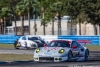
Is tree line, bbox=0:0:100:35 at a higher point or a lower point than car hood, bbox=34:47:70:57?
higher

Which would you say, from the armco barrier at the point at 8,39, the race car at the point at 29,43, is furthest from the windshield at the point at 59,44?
the armco barrier at the point at 8,39

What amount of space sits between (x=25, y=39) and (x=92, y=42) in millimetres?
11983

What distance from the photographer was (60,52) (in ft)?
72.4

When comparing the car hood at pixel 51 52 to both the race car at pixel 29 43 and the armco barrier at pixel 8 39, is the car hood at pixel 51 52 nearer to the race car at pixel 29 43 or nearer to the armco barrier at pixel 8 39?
the race car at pixel 29 43

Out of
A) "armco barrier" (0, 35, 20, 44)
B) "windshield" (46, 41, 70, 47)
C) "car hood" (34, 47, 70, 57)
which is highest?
"windshield" (46, 41, 70, 47)

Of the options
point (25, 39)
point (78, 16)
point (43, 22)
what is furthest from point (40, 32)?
point (25, 39)

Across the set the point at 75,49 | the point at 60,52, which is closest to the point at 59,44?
the point at 75,49

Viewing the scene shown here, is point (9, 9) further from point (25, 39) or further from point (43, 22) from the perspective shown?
point (25, 39)

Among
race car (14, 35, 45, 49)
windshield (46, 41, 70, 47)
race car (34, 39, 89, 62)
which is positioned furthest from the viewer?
race car (14, 35, 45, 49)

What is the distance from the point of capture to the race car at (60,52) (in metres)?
21.9

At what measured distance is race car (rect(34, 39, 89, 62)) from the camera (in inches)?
864

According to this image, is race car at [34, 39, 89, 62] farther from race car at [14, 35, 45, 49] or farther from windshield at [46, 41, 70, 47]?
race car at [14, 35, 45, 49]

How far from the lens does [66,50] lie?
22250 millimetres

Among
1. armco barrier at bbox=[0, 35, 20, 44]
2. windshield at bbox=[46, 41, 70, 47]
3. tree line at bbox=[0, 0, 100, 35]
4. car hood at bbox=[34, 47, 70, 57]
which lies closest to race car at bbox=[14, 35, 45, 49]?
armco barrier at bbox=[0, 35, 20, 44]
